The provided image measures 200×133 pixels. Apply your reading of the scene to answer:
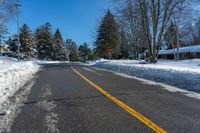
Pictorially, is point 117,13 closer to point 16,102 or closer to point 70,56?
point 16,102

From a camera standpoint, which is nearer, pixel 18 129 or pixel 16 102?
pixel 18 129

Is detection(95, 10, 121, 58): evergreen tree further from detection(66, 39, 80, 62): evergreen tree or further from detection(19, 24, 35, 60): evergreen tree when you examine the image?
detection(66, 39, 80, 62): evergreen tree

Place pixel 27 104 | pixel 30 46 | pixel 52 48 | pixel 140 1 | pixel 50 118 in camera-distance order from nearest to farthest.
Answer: pixel 50 118, pixel 27 104, pixel 140 1, pixel 30 46, pixel 52 48

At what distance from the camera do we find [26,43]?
68875mm

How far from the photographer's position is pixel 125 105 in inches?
295

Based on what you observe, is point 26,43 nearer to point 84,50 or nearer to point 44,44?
point 44,44

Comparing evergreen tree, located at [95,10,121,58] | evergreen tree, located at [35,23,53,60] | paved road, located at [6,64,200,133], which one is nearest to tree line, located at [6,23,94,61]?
evergreen tree, located at [35,23,53,60]

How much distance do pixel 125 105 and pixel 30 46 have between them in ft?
218

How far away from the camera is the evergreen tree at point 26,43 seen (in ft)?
225

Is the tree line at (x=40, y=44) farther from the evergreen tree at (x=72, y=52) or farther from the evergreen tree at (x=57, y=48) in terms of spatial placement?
the evergreen tree at (x=72, y=52)

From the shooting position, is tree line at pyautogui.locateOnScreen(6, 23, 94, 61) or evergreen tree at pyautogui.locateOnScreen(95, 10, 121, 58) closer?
evergreen tree at pyautogui.locateOnScreen(95, 10, 121, 58)

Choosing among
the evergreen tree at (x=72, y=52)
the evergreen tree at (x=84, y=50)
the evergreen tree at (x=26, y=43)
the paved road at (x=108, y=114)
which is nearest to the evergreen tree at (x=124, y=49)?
the evergreen tree at (x=26, y=43)

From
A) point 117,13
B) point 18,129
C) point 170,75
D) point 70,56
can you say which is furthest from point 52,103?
point 70,56

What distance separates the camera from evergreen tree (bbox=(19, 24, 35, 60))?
2697 inches
